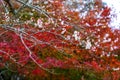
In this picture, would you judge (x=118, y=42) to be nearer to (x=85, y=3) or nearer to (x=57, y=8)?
(x=57, y=8)

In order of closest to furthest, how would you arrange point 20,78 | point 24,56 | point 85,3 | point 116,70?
point 24,56
point 116,70
point 20,78
point 85,3

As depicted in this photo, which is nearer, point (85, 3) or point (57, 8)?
point (57, 8)

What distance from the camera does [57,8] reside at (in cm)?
912

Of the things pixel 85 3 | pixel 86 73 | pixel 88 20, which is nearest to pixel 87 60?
pixel 86 73

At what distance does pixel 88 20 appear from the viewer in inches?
347

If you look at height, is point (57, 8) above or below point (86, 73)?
above

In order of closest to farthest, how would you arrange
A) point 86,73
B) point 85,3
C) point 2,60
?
point 2,60 → point 86,73 → point 85,3

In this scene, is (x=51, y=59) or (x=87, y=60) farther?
(x=87, y=60)

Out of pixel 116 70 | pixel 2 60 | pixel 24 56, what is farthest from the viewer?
pixel 116 70

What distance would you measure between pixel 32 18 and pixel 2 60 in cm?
180

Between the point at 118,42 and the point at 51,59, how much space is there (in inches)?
80.1

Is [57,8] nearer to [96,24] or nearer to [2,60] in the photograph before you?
[96,24]

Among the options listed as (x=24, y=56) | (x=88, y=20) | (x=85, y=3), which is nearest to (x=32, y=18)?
(x=88, y=20)

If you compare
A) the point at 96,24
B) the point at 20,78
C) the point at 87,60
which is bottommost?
the point at 20,78
